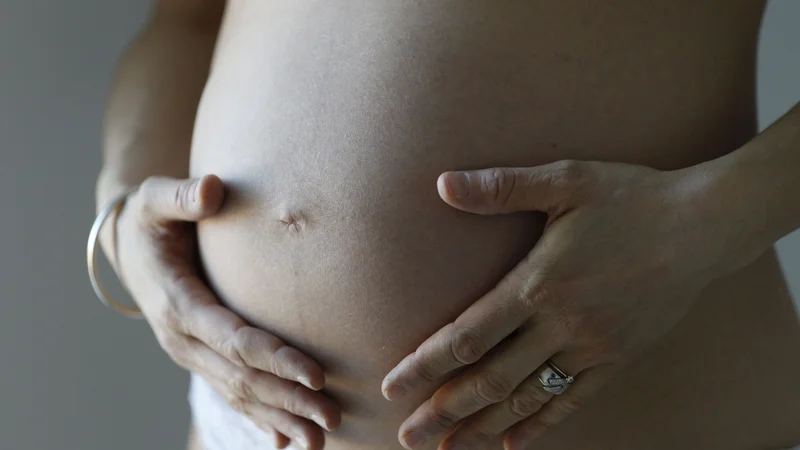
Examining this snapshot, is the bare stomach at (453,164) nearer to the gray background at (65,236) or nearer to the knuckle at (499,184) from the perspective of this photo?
the knuckle at (499,184)

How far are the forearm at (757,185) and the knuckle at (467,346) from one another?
0.23 meters

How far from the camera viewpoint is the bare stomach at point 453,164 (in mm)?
636

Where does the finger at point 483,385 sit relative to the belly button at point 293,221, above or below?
below

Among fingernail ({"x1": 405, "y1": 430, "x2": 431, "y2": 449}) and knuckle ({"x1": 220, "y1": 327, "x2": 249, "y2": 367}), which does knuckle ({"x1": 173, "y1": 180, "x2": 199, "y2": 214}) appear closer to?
knuckle ({"x1": 220, "y1": 327, "x2": 249, "y2": 367})

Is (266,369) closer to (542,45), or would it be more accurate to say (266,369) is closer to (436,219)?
(436,219)

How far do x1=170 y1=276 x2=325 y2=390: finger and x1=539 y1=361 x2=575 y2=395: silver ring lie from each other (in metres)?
0.21

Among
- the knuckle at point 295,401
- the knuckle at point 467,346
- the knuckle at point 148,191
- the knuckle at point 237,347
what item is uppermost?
the knuckle at point 148,191

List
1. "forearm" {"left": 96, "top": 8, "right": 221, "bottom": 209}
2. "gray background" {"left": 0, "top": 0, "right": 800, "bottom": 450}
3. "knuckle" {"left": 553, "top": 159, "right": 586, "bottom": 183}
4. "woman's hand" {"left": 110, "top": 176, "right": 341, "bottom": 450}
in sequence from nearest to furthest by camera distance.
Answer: "knuckle" {"left": 553, "top": 159, "right": 586, "bottom": 183} → "woman's hand" {"left": 110, "top": 176, "right": 341, "bottom": 450} → "forearm" {"left": 96, "top": 8, "right": 221, "bottom": 209} → "gray background" {"left": 0, "top": 0, "right": 800, "bottom": 450}

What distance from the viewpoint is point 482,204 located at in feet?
1.97

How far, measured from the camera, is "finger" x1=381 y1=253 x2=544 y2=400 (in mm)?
605

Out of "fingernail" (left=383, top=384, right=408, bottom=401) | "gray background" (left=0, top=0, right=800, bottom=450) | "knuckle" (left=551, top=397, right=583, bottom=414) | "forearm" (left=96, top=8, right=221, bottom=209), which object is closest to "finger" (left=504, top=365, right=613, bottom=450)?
"knuckle" (left=551, top=397, right=583, bottom=414)

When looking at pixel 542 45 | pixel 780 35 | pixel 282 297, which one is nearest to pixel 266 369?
pixel 282 297

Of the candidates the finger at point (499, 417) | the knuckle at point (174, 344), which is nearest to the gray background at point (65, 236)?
the knuckle at point (174, 344)

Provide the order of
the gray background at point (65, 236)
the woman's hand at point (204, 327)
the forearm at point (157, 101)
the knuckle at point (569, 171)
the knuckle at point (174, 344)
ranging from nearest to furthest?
the knuckle at point (569, 171) → the woman's hand at point (204, 327) → the knuckle at point (174, 344) → the forearm at point (157, 101) → the gray background at point (65, 236)
